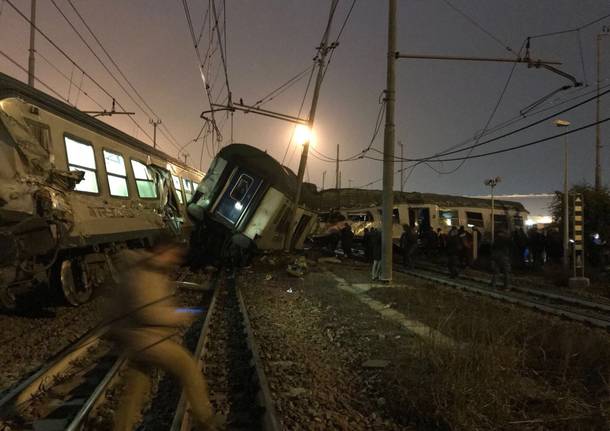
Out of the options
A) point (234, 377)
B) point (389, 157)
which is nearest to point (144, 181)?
point (389, 157)

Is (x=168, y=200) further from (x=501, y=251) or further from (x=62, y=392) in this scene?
(x=62, y=392)

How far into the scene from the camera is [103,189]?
31.9 feet

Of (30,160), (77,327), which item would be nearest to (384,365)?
(77,327)

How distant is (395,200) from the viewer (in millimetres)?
26297

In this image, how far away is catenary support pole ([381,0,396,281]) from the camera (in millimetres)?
14062

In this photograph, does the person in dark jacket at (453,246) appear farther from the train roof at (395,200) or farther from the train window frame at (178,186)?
the train roof at (395,200)

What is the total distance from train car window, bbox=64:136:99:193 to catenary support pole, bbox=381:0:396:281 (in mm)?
7815

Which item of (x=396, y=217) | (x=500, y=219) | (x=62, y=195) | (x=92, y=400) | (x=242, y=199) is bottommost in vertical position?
(x=92, y=400)

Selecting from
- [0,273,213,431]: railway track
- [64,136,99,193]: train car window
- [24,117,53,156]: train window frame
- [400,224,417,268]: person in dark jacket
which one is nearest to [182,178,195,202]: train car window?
[400,224,417,268]: person in dark jacket

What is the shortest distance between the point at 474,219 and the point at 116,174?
22.7m

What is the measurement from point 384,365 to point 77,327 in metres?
4.97

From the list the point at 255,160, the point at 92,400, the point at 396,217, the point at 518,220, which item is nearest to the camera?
the point at 92,400

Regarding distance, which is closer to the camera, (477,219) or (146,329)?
(146,329)

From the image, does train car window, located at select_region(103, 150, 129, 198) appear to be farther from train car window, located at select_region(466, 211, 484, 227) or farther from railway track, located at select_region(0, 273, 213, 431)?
train car window, located at select_region(466, 211, 484, 227)
